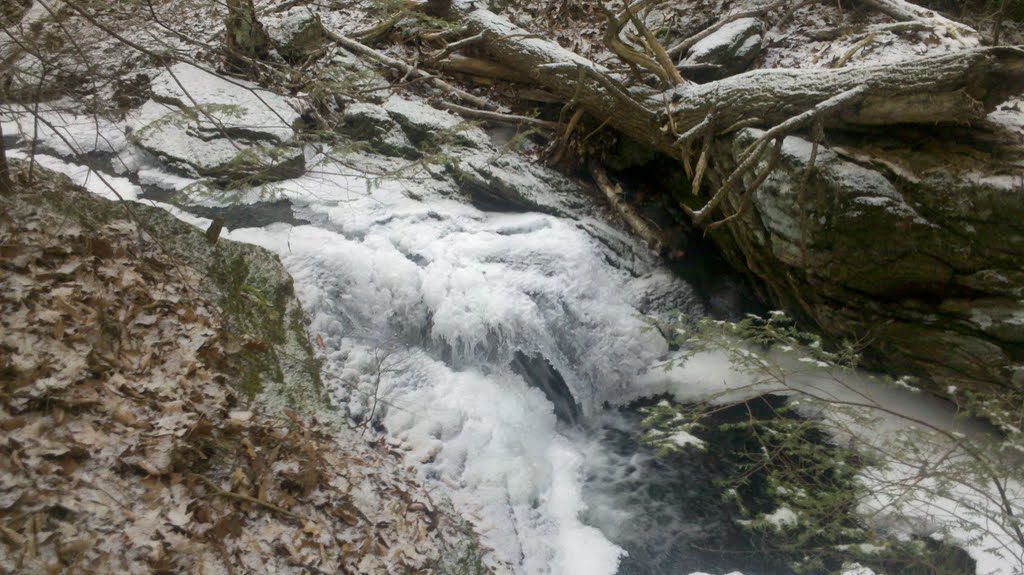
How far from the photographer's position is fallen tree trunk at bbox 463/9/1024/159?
4.21 metres

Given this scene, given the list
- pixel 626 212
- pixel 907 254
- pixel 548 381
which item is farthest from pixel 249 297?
pixel 907 254

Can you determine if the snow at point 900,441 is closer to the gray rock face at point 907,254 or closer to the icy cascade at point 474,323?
the gray rock face at point 907,254

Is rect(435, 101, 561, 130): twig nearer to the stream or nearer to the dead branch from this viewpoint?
the dead branch

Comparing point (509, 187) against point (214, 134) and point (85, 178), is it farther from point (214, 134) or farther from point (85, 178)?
point (85, 178)

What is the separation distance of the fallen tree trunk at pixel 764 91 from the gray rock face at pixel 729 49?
0.90 m

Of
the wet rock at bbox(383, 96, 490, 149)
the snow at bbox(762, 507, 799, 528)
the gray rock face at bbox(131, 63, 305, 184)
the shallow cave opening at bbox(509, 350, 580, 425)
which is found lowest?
the shallow cave opening at bbox(509, 350, 580, 425)

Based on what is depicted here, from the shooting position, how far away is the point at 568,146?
23.6 feet

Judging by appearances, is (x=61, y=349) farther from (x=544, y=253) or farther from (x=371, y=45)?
(x=371, y=45)

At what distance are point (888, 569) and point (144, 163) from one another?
7.29 m

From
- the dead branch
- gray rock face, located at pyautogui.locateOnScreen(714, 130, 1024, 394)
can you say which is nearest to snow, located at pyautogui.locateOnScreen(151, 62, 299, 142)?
the dead branch

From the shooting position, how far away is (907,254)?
456 cm

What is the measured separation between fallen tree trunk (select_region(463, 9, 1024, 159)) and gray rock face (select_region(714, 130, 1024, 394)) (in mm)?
295

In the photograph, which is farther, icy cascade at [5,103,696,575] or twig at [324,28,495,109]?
twig at [324,28,495,109]

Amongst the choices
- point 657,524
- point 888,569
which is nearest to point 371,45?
point 657,524
